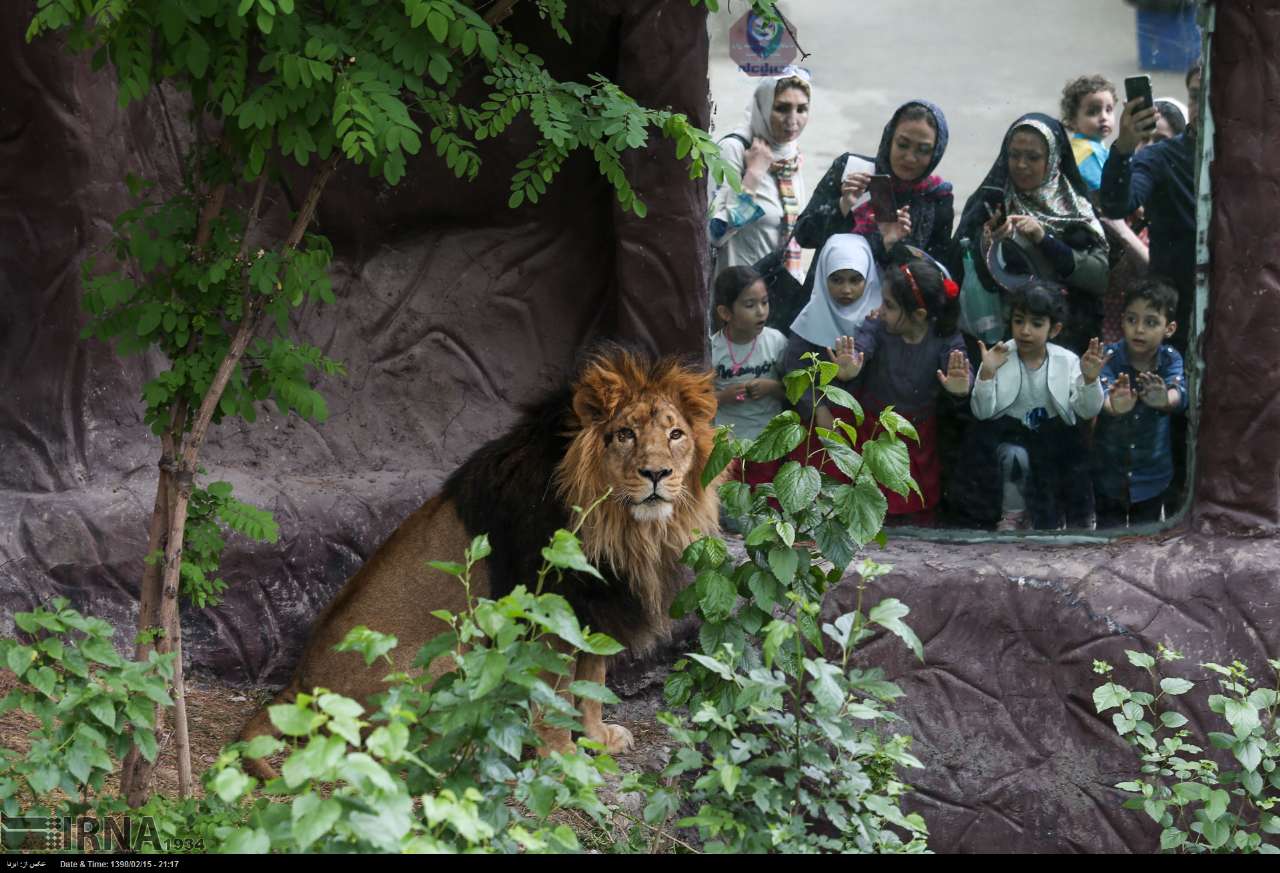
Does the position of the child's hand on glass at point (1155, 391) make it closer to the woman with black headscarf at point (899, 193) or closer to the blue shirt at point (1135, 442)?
the blue shirt at point (1135, 442)

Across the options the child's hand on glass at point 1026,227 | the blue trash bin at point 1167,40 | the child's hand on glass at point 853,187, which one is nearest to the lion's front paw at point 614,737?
the child's hand on glass at point 853,187

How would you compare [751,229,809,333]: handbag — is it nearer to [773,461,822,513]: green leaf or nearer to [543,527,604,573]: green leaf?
[773,461,822,513]: green leaf

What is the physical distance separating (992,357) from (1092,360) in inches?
15.1

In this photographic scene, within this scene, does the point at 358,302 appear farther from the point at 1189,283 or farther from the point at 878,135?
the point at 1189,283

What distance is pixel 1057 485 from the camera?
558 cm

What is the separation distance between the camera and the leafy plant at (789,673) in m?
2.97

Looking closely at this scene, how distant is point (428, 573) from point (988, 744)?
233cm

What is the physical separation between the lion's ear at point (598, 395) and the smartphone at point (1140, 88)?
2.46 m

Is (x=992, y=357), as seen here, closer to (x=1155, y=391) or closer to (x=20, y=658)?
(x=1155, y=391)

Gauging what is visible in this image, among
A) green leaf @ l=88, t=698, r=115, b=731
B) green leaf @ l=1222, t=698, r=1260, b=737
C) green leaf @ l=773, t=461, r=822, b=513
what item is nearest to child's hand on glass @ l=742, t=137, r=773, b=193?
green leaf @ l=773, t=461, r=822, b=513

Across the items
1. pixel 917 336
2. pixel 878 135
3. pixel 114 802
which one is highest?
pixel 878 135

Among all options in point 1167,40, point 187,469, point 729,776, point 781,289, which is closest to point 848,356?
point 781,289

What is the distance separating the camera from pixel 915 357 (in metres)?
5.60
